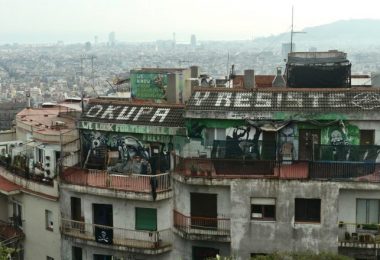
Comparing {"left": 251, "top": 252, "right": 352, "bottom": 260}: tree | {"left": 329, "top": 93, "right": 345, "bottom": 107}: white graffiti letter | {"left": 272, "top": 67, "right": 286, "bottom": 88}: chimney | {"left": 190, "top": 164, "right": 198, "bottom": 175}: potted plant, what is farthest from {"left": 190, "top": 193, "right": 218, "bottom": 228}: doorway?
{"left": 272, "top": 67, "right": 286, "bottom": 88}: chimney

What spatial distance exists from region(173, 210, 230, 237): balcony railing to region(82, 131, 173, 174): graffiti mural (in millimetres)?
3023

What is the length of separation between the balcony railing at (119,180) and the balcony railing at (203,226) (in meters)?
1.47

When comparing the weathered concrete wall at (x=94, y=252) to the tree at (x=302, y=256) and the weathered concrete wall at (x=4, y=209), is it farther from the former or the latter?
the tree at (x=302, y=256)

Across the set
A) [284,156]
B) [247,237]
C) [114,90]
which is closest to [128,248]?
[247,237]

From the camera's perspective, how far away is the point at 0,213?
1297 inches

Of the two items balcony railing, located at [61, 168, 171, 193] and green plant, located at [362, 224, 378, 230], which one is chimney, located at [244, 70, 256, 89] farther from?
green plant, located at [362, 224, 378, 230]

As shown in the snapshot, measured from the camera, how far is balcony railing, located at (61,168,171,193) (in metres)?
26.2

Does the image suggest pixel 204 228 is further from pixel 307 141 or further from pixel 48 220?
pixel 48 220

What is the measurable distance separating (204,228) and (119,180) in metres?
4.33

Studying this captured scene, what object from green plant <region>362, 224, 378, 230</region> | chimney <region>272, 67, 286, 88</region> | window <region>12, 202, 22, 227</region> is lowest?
window <region>12, 202, 22, 227</region>

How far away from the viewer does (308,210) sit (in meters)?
23.8

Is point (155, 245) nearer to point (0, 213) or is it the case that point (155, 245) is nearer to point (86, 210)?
point (86, 210)

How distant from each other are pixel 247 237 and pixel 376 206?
485 centimetres

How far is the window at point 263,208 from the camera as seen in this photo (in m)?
23.9
